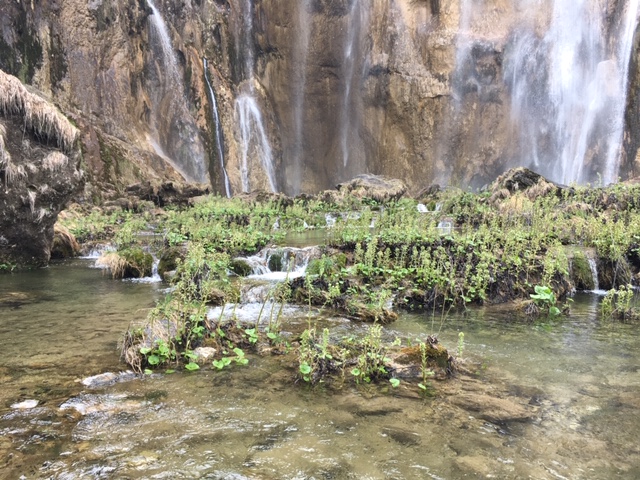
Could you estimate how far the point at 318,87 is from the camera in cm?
3244

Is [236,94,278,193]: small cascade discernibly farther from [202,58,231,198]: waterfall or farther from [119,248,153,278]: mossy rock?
[119,248,153,278]: mossy rock

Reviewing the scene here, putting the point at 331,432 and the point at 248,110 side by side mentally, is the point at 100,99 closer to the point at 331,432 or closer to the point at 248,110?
the point at 248,110

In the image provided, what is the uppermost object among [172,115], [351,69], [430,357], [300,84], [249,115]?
[351,69]

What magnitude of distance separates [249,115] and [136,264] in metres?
23.0

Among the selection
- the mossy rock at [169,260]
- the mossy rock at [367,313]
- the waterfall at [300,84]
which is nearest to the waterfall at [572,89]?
the waterfall at [300,84]

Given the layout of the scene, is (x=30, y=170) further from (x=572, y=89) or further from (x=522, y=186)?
(x=572, y=89)

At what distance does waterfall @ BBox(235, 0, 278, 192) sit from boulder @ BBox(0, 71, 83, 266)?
65.0 feet

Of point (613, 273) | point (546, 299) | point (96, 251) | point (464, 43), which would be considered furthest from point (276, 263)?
point (464, 43)

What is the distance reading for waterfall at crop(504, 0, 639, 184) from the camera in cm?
2631

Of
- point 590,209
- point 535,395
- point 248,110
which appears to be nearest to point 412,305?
point 535,395

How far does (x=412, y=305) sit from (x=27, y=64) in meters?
22.3

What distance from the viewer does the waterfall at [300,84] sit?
105 ft

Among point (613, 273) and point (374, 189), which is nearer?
point (613, 273)

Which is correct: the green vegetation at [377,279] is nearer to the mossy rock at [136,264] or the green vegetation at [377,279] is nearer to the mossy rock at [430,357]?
the mossy rock at [430,357]
